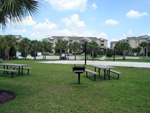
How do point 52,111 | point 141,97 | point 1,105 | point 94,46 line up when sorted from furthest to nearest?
point 94,46 → point 141,97 → point 1,105 → point 52,111

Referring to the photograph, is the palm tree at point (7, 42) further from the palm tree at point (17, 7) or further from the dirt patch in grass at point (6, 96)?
the palm tree at point (17, 7)

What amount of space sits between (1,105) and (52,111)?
65.9 inches

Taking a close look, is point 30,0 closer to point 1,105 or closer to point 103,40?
point 1,105

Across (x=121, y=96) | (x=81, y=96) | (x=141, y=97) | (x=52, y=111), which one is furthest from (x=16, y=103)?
(x=141, y=97)

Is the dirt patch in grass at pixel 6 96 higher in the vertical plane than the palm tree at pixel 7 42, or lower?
lower

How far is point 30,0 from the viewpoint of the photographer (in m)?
4.09

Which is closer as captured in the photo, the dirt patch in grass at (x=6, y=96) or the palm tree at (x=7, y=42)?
the dirt patch in grass at (x=6, y=96)

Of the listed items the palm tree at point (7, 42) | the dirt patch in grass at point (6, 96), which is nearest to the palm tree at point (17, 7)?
the dirt patch in grass at point (6, 96)

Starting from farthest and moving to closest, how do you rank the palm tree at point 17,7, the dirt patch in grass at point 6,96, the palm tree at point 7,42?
the palm tree at point 7,42 < the dirt patch in grass at point 6,96 < the palm tree at point 17,7

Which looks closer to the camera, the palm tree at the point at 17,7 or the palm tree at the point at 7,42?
the palm tree at the point at 17,7

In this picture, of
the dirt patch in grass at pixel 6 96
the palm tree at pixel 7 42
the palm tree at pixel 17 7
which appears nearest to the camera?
the palm tree at pixel 17 7

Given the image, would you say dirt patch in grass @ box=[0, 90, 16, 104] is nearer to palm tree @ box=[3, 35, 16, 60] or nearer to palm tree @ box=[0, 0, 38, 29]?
palm tree @ box=[0, 0, 38, 29]

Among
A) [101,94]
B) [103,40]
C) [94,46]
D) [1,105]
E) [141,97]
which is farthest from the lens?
[103,40]

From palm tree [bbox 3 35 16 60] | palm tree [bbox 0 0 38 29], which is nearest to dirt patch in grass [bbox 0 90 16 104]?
palm tree [bbox 0 0 38 29]
